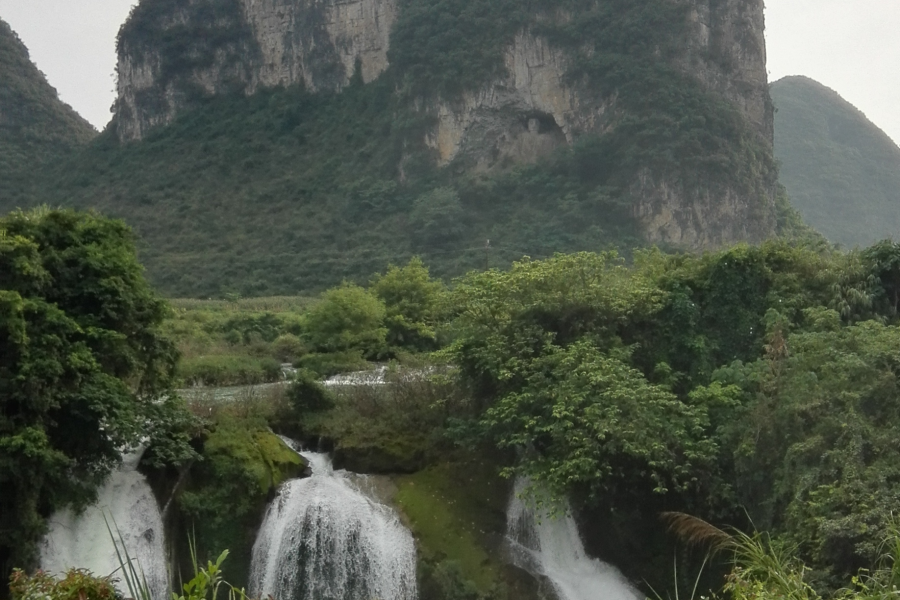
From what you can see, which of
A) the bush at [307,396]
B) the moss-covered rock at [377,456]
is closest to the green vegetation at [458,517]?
the moss-covered rock at [377,456]

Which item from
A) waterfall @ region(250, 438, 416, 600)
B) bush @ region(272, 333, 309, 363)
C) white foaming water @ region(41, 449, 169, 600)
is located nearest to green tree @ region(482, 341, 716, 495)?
waterfall @ region(250, 438, 416, 600)

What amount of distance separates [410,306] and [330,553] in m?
11.7

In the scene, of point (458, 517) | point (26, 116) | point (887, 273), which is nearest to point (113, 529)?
point (458, 517)

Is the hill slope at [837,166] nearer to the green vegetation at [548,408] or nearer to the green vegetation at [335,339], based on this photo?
the green vegetation at [335,339]

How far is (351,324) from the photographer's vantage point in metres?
24.8

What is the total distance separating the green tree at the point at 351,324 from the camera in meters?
24.3

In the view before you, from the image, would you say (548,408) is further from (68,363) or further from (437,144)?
(437,144)

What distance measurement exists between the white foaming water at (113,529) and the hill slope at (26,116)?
6285 cm

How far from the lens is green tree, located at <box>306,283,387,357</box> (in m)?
24.3

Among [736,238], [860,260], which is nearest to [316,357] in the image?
[860,260]

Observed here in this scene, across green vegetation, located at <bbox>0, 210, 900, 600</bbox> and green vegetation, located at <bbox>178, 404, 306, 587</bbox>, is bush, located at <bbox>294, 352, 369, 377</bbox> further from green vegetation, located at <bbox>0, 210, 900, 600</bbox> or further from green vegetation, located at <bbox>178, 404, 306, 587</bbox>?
green vegetation, located at <bbox>178, 404, 306, 587</bbox>

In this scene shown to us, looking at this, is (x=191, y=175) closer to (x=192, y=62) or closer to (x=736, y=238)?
(x=192, y=62)

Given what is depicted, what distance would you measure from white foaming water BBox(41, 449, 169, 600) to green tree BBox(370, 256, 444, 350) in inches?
Answer: 404

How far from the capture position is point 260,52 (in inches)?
2948
